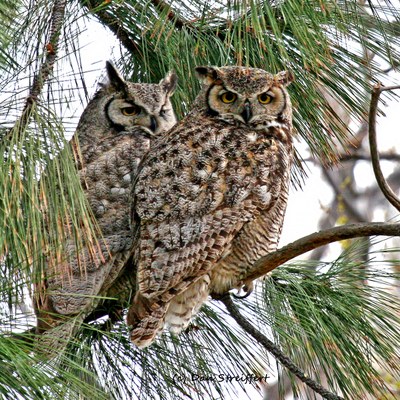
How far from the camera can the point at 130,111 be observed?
3.04 metres

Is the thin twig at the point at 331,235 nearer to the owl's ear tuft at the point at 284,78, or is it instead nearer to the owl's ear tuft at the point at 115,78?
the owl's ear tuft at the point at 284,78

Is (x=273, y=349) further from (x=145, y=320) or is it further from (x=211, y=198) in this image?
(x=211, y=198)

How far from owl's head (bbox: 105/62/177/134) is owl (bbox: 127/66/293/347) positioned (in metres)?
0.22

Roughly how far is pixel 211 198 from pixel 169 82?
56 centimetres

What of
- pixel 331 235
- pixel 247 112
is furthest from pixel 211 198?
pixel 331 235

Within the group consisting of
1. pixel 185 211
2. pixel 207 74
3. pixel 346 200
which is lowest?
pixel 185 211

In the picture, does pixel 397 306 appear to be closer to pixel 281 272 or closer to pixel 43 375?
pixel 281 272

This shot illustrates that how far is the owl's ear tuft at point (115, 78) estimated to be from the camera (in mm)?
2849

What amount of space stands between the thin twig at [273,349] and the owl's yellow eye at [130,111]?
0.90m

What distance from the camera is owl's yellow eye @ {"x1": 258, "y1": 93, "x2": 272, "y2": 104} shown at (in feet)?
8.67

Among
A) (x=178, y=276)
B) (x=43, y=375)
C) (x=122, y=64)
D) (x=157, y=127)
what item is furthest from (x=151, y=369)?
(x=122, y=64)

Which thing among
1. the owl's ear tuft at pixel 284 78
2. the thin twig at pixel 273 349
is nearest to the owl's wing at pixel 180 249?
the thin twig at pixel 273 349

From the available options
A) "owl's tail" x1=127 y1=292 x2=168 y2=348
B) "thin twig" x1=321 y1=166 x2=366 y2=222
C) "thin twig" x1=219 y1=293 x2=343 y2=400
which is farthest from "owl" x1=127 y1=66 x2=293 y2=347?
"thin twig" x1=321 y1=166 x2=366 y2=222

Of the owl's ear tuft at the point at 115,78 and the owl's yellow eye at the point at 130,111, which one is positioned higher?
the owl's ear tuft at the point at 115,78
